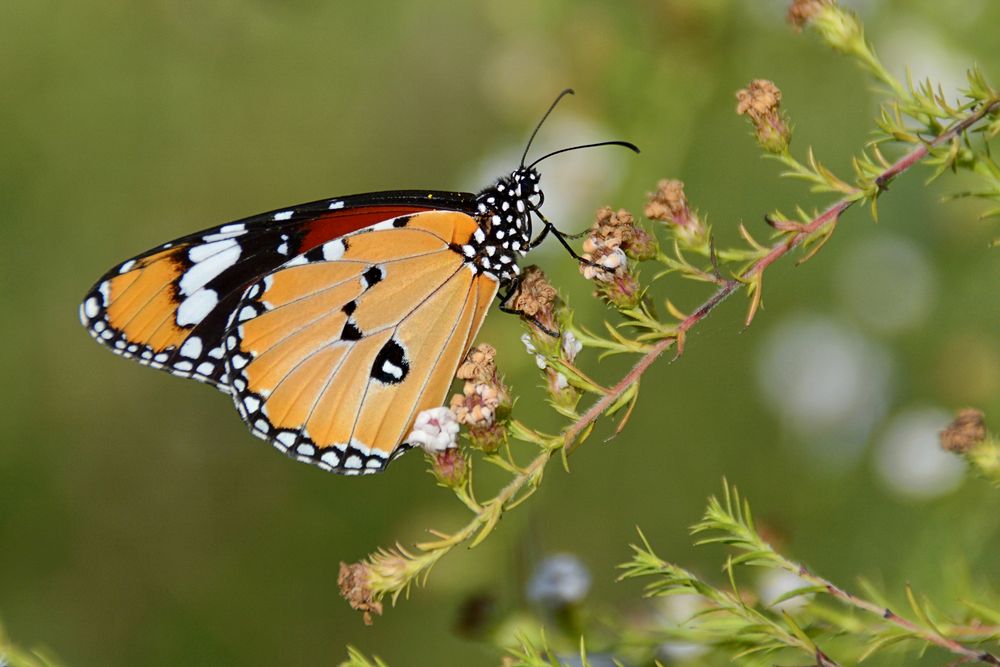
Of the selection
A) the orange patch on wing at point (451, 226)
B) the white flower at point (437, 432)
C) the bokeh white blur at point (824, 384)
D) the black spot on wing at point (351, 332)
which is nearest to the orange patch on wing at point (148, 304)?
the black spot on wing at point (351, 332)

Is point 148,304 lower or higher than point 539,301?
lower

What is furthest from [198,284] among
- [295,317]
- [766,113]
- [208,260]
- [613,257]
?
[766,113]

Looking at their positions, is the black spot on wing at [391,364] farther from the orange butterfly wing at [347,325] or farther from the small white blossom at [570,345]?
the small white blossom at [570,345]

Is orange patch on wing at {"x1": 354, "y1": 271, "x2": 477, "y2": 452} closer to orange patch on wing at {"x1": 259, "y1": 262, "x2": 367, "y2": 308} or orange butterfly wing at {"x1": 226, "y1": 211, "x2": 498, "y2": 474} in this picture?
orange butterfly wing at {"x1": 226, "y1": 211, "x2": 498, "y2": 474}

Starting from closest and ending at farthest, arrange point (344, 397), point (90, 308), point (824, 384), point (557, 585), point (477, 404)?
point (477, 404)
point (557, 585)
point (344, 397)
point (90, 308)
point (824, 384)

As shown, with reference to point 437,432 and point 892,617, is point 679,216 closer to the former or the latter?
point 437,432

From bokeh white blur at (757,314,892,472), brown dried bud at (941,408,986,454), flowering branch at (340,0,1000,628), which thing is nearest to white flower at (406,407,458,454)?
flowering branch at (340,0,1000,628)

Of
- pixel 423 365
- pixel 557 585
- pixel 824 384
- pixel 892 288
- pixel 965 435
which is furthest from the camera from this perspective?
pixel 824 384
